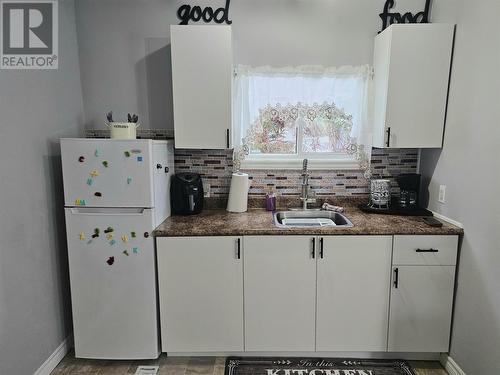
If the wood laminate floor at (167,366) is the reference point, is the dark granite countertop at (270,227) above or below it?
above

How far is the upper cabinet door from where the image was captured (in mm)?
2033

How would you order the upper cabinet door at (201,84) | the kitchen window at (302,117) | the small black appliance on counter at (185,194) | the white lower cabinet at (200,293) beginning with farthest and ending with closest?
the kitchen window at (302,117), the small black appliance on counter at (185,194), the upper cabinet door at (201,84), the white lower cabinet at (200,293)

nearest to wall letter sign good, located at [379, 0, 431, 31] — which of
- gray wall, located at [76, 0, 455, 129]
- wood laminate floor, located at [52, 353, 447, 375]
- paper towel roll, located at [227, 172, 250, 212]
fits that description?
gray wall, located at [76, 0, 455, 129]

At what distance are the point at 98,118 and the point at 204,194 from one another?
1004 millimetres

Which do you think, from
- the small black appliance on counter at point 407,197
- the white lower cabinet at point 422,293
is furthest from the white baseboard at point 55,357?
the small black appliance on counter at point 407,197

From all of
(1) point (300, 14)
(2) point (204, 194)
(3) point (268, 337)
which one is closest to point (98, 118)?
(2) point (204, 194)

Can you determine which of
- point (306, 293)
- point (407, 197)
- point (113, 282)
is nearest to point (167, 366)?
point (113, 282)

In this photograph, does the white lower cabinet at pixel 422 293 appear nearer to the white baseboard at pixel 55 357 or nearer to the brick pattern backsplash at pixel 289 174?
the brick pattern backsplash at pixel 289 174

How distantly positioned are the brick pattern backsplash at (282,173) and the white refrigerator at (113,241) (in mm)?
430

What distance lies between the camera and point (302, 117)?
2443 mm

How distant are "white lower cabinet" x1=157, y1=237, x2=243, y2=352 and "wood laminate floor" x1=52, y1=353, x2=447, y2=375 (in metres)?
0.10

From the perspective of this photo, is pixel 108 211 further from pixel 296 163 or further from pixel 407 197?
pixel 407 197

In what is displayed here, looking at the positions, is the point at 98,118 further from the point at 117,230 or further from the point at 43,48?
the point at 117,230

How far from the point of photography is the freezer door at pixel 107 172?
5.96ft
